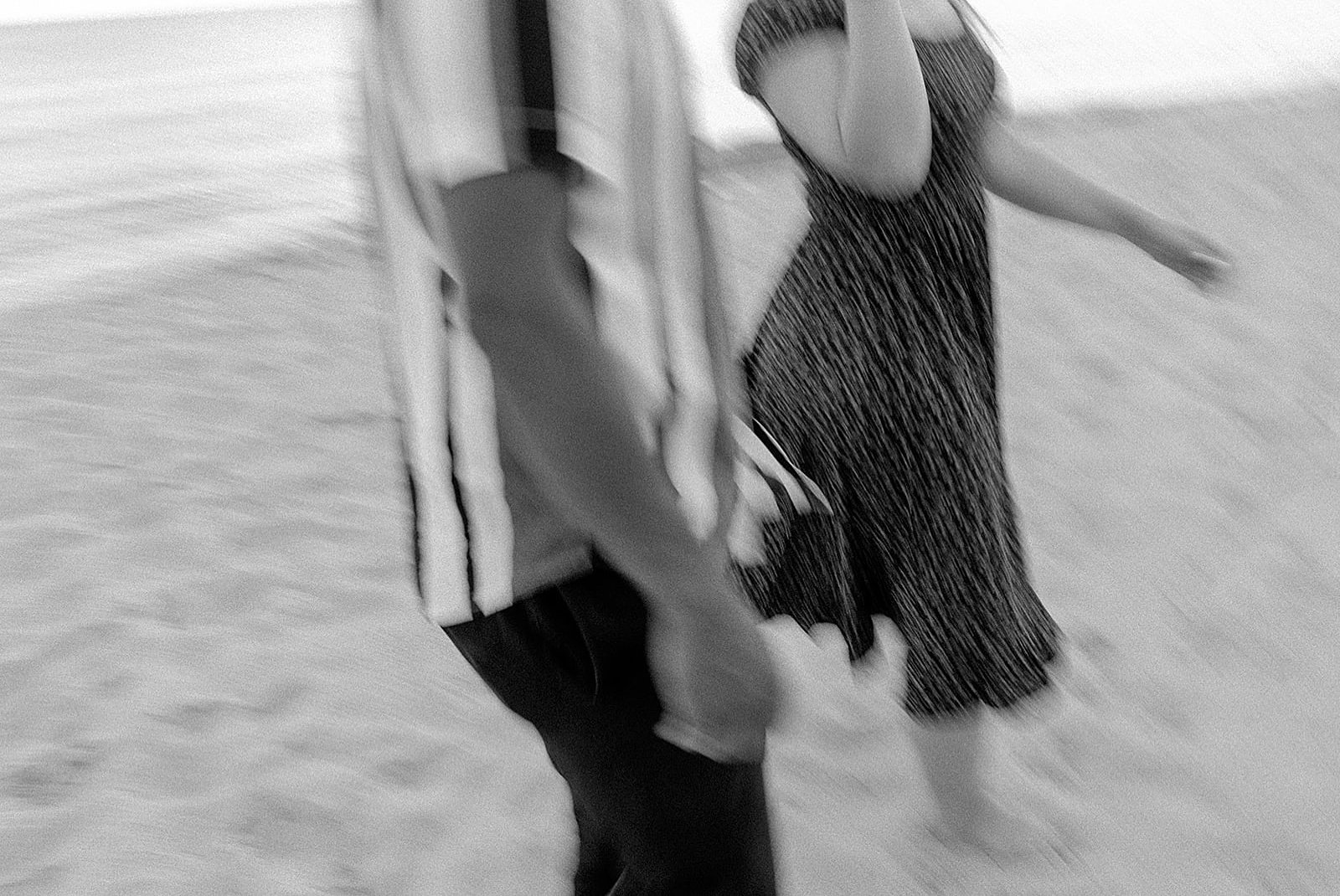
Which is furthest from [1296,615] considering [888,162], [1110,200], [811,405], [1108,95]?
[1108,95]

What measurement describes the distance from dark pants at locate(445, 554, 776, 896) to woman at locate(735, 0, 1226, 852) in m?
0.55

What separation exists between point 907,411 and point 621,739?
64 cm

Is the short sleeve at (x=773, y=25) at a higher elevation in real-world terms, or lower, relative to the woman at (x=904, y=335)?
higher

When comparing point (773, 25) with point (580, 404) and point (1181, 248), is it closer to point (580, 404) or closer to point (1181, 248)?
point (1181, 248)

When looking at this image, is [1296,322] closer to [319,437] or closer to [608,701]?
[319,437]

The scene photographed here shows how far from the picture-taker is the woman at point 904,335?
130 cm

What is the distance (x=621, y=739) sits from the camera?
0.92 meters

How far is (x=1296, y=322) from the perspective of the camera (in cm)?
343

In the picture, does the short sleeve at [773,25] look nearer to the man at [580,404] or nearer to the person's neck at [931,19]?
the person's neck at [931,19]

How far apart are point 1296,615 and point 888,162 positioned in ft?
5.00

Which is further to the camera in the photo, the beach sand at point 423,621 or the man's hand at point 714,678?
the beach sand at point 423,621

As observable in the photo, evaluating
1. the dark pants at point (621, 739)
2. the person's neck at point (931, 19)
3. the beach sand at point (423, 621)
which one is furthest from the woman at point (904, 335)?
the dark pants at point (621, 739)

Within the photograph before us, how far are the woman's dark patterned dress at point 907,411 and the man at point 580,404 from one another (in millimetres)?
489

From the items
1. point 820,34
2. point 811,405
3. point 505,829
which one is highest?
point 820,34
